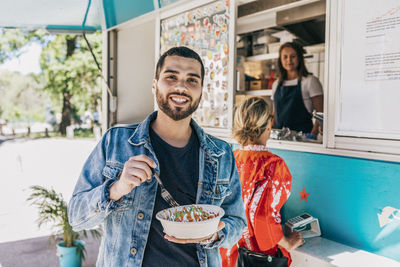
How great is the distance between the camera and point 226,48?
11.7 feet

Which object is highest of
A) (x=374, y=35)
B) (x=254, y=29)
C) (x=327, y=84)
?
(x=254, y=29)

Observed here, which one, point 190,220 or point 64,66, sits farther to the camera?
point 64,66

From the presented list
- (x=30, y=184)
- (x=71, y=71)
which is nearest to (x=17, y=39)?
(x=71, y=71)

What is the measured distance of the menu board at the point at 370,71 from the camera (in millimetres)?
2262

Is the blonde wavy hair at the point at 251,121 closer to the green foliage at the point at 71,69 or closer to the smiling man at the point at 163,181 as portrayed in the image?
the smiling man at the point at 163,181

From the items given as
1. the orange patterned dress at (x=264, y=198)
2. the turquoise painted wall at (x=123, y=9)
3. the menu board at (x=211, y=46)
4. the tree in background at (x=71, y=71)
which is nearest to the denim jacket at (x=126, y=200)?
the orange patterned dress at (x=264, y=198)

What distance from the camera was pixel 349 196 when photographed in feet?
8.34

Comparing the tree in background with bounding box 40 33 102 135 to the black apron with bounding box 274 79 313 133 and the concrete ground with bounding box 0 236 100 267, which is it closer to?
the concrete ground with bounding box 0 236 100 267

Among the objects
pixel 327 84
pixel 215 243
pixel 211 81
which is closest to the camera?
pixel 215 243

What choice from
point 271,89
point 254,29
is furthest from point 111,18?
point 271,89

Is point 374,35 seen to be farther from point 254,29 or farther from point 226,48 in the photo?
point 254,29

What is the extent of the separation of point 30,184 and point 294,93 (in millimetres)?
9367

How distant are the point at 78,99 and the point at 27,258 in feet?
56.3

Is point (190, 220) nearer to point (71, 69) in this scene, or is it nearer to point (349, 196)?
point (349, 196)
